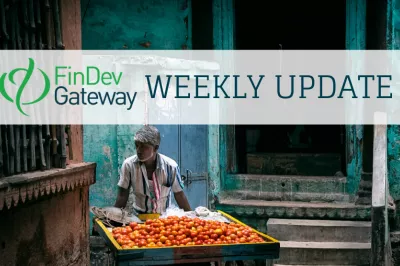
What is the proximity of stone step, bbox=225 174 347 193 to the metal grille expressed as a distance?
4.57m

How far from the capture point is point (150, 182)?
6.36 meters

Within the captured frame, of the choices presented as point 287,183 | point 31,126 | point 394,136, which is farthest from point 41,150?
point 394,136

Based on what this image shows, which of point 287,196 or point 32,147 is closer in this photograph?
point 32,147

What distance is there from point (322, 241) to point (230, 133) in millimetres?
2323

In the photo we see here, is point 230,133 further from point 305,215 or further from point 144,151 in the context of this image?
point 144,151

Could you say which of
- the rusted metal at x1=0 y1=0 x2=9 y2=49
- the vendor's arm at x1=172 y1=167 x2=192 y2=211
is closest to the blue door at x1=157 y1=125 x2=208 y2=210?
the vendor's arm at x1=172 y1=167 x2=192 y2=211

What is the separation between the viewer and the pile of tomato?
4.88m

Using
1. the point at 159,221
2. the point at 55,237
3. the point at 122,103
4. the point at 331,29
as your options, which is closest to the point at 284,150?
the point at 331,29

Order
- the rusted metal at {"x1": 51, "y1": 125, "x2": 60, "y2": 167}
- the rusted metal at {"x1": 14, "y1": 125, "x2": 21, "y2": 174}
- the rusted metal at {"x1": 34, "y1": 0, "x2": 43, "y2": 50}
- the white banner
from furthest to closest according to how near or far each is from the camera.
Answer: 1. the white banner
2. the rusted metal at {"x1": 51, "y1": 125, "x2": 60, "y2": 167}
3. the rusted metal at {"x1": 34, "y1": 0, "x2": 43, "y2": 50}
4. the rusted metal at {"x1": 14, "y1": 125, "x2": 21, "y2": 174}

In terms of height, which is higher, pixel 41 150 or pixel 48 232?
pixel 41 150

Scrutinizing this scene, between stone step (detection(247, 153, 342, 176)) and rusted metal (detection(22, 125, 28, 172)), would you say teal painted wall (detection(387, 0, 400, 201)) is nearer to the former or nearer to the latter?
stone step (detection(247, 153, 342, 176))

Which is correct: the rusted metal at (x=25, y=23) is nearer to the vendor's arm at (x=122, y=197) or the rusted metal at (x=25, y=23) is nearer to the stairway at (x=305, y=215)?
the vendor's arm at (x=122, y=197)

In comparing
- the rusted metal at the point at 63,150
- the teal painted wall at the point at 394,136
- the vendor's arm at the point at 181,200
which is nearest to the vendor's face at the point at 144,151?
the vendor's arm at the point at 181,200

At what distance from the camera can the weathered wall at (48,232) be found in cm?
414
